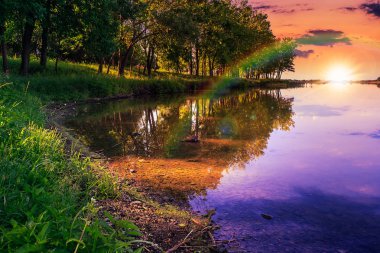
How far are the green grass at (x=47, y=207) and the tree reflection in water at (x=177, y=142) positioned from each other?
2355 millimetres

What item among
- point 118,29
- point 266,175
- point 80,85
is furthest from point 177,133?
point 118,29

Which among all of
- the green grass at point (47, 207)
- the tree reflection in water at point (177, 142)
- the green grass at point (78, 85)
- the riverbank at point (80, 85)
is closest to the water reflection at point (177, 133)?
the tree reflection in water at point (177, 142)

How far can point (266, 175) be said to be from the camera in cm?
1038

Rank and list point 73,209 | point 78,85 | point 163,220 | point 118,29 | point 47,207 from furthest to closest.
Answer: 1. point 118,29
2. point 78,85
3. point 163,220
4. point 73,209
5. point 47,207

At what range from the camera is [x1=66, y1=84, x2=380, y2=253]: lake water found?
6.58 m

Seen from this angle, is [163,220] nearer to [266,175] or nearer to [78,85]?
[266,175]

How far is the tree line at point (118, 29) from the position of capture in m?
32.7

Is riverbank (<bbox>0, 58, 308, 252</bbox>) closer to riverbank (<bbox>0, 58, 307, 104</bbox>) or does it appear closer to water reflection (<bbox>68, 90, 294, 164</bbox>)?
water reflection (<bbox>68, 90, 294, 164</bbox>)

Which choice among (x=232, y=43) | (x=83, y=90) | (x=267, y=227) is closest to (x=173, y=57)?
(x=232, y=43)

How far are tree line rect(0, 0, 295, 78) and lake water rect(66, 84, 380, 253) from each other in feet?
50.8

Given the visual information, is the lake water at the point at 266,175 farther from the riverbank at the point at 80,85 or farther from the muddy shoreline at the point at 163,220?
the riverbank at the point at 80,85

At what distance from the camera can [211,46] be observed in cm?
7700

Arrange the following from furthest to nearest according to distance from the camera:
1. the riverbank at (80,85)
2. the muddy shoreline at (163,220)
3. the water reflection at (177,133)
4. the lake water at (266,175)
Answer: the riverbank at (80,85), the water reflection at (177,133), the lake water at (266,175), the muddy shoreline at (163,220)

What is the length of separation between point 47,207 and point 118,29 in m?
38.5
